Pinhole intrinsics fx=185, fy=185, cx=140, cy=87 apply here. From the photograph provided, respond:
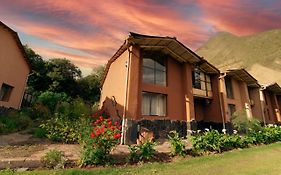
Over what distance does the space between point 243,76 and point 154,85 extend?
1382 cm

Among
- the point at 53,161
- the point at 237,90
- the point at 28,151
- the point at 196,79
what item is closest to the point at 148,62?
the point at 196,79

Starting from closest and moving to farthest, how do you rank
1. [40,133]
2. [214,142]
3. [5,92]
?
1. [214,142]
2. [40,133]
3. [5,92]

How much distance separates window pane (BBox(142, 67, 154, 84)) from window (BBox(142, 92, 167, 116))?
1.10 meters

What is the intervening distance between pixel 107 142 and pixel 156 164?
2.33 m

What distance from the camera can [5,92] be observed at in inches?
667

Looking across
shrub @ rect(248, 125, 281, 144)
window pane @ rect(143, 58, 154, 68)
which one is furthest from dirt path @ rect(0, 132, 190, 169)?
shrub @ rect(248, 125, 281, 144)

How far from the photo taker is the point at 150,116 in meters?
14.1

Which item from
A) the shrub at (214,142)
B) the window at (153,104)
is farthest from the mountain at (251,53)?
the shrub at (214,142)

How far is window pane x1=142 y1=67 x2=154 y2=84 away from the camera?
15.0m

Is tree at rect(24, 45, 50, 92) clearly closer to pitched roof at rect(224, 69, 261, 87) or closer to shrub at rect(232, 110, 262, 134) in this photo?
pitched roof at rect(224, 69, 261, 87)

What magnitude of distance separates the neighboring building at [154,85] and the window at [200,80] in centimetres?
23

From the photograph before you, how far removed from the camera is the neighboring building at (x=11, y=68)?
15859 mm

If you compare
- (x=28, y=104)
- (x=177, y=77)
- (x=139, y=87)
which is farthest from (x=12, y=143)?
(x=28, y=104)

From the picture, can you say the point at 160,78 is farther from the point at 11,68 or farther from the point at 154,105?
the point at 11,68
